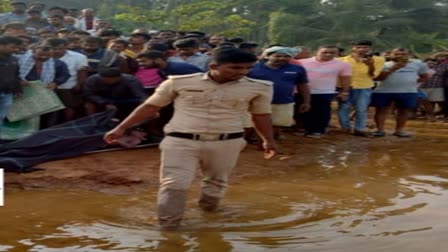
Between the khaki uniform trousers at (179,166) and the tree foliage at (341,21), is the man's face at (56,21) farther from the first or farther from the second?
the tree foliage at (341,21)

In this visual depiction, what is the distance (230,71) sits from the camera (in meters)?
5.23

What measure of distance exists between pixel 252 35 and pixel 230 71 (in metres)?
29.3

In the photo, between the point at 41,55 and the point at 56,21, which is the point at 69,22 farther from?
the point at 41,55

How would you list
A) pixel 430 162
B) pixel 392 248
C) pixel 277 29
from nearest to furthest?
pixel 392 248, pixel 430 162, pixel 277 29

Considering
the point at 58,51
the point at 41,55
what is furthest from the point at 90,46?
the point at 41,55

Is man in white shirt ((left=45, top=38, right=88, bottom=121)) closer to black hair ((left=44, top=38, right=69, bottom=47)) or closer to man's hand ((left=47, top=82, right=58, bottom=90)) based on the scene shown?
black hair ((left=44, top=38, right=69, bottom=47))

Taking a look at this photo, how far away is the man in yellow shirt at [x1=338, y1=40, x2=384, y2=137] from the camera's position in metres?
10.7

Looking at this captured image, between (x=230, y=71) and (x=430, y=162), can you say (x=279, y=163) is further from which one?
(x=230, y=71)

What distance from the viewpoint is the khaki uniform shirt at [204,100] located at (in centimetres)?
529

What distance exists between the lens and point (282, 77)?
9.32 metres

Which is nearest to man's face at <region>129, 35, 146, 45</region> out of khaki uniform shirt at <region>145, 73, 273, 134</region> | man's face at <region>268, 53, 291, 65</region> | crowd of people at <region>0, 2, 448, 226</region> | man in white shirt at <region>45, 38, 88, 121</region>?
crowd of people at <region>0, 2, 448, 226</region>

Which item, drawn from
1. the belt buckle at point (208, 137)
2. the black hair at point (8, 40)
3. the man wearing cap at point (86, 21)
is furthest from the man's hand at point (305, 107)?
the man wearing cap at point (86, 21)

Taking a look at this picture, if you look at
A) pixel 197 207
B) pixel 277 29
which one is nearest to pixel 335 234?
pixel 197 207

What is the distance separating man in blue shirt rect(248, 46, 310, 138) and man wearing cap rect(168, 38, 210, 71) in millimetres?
680
